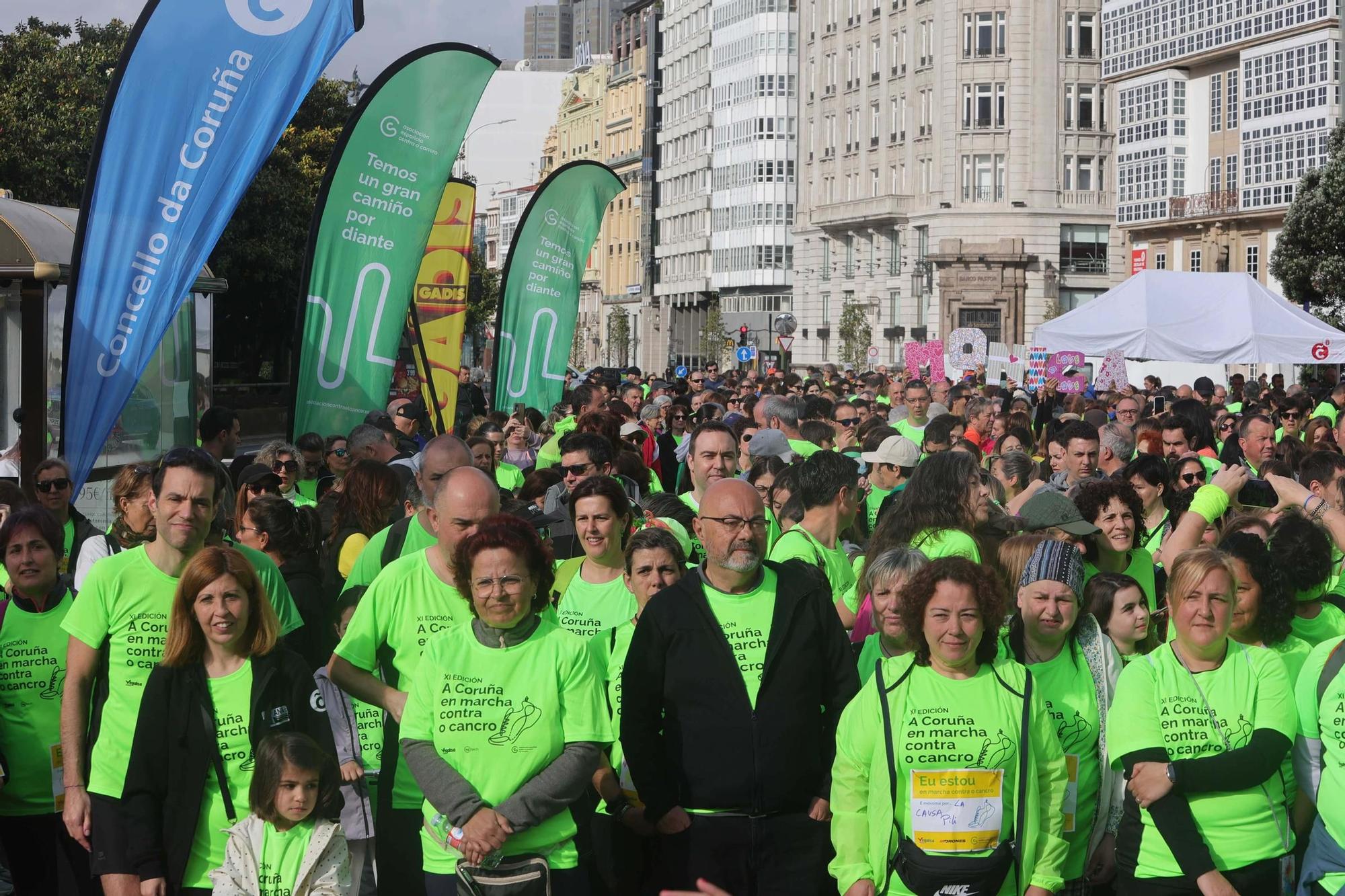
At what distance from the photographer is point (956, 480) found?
6941 mm

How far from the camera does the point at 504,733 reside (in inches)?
212

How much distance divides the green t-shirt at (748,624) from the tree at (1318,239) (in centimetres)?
4003

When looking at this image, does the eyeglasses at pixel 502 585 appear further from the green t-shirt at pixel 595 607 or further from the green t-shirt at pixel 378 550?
the green t-shirt at pixel 378 550

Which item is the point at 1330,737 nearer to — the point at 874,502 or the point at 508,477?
the point at 874,502

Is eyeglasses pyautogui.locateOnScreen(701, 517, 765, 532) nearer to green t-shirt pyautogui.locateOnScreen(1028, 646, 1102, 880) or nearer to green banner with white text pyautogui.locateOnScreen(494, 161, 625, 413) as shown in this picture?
green t-shirt pyautogui.locateOnScreen(1028, 646, 1102, 880)

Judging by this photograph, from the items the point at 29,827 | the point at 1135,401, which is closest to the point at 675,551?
the point at 29,827

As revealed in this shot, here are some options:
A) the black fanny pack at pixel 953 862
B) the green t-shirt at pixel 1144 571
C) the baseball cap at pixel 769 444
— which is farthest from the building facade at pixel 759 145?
the black fanny pack at pixel 953 862

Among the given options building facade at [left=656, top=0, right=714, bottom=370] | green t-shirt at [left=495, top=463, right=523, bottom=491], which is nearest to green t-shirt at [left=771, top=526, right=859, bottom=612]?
green t-shirt at [left=495, top=463, right=523, bottom=491]

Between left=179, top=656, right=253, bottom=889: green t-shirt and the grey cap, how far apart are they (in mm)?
3268

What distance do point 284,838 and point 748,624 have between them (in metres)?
1.55

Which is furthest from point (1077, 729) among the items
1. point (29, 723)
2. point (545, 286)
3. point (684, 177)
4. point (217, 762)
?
point (684, 177)

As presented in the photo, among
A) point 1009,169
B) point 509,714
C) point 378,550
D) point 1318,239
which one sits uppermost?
point 1009,169

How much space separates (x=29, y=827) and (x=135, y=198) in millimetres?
3767

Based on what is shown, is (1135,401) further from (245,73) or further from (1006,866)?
(1006,866)
